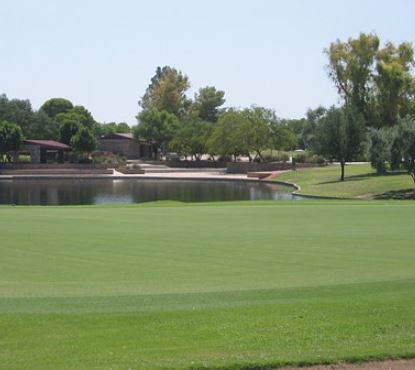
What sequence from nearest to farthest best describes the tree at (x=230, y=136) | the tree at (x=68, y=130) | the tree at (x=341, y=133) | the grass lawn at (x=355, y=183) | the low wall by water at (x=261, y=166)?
the grass lawn at (x=355, y=183)
the tree at (x=341, y=133)
the low wall by water at (x=261, y=166)
the tree at (x=230, y=136)
the tree at (x=68, y=130)

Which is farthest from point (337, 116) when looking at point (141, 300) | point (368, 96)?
point (141, 300)

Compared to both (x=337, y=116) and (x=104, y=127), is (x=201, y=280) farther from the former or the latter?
(x=104, y=127)

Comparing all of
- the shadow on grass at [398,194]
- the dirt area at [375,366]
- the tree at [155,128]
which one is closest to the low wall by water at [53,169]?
the tree at [155,128]

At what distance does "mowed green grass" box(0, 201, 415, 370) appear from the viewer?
24.1 ft

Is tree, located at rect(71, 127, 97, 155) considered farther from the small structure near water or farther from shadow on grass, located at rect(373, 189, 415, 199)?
shadow on grass, located at rect(373, 189, 415, 199)

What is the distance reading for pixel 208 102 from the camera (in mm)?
A: 156500

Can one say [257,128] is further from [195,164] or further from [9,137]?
[9,137]

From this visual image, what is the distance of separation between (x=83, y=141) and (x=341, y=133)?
4920 cm

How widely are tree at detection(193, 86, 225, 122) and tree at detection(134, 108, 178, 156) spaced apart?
117 ft

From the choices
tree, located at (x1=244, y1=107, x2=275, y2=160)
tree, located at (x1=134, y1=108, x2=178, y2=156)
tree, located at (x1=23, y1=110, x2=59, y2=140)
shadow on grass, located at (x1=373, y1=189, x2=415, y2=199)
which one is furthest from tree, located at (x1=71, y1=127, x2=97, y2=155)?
shadow on grass, located at (x1=373, y1=189, x2=415, y2=199)

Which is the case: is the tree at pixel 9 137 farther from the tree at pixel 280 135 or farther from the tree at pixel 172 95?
the tree at pixel 172 95

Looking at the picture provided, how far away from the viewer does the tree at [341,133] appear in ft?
216

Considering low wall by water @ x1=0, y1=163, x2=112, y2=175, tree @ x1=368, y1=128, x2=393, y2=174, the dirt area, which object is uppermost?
tree @ x1=368, y1=128, x2=393, y2=174

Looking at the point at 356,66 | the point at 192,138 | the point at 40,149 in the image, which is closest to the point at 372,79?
the point at 356,66
